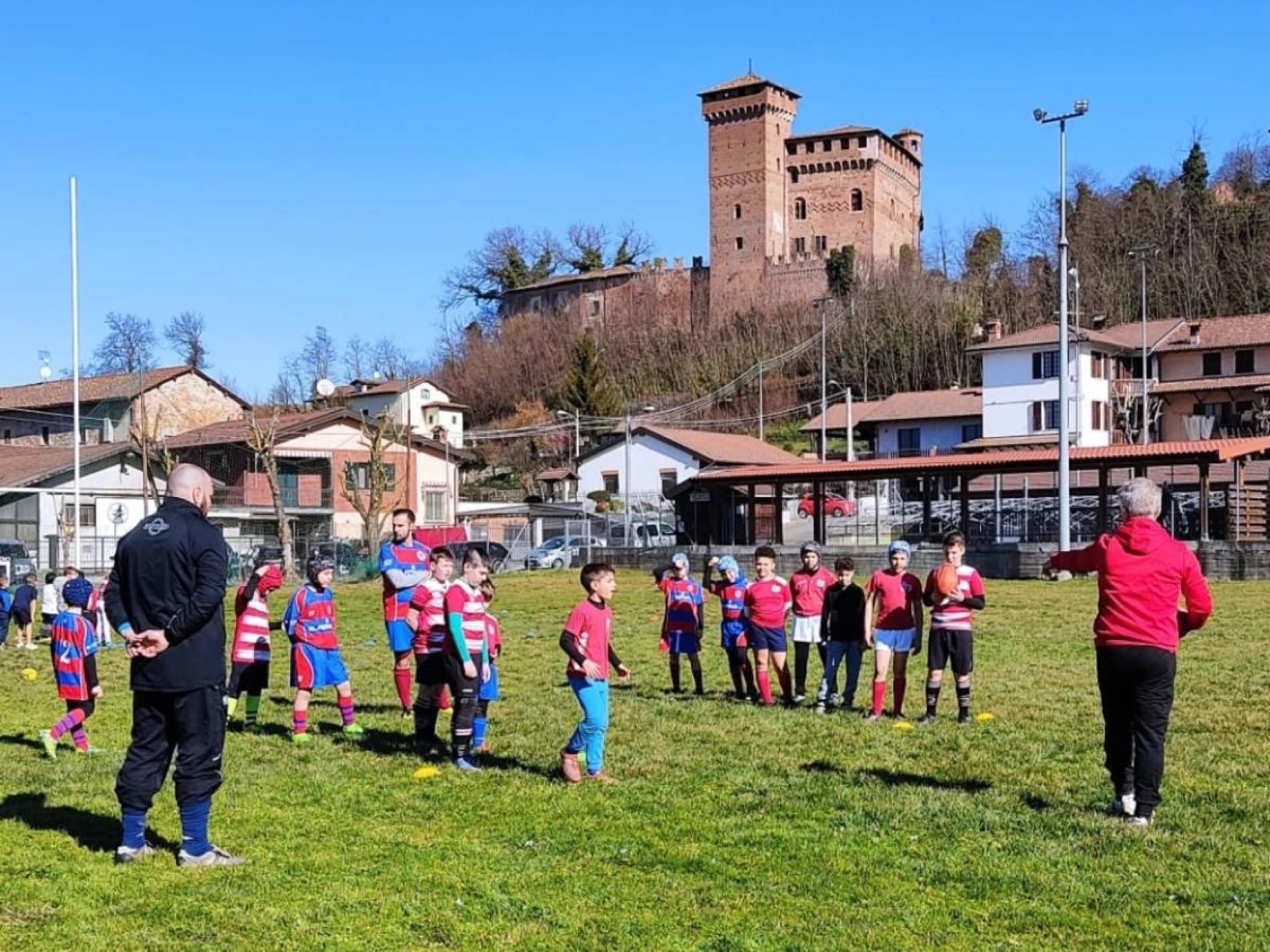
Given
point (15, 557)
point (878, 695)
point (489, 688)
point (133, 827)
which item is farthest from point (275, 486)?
point (133, 827)

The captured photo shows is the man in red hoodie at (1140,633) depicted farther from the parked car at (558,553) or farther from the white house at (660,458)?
the white house at (660,458)

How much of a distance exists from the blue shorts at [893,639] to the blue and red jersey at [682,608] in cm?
265

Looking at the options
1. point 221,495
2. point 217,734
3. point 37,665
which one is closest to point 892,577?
point 217,734

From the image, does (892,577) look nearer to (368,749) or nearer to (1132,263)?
(368,749)

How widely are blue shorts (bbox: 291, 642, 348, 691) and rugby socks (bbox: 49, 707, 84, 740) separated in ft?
5.71

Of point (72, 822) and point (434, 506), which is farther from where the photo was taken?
point (434, 506)

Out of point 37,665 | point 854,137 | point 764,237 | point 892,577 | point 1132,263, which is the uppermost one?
point 854,137

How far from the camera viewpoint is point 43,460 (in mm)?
53562

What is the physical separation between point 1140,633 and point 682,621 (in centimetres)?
704

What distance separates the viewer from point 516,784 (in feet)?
30.4

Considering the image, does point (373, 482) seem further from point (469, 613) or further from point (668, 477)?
point (469, 613)

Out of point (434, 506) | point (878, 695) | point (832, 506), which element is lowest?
point (878, 695)

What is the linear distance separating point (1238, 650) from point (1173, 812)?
9.79 m

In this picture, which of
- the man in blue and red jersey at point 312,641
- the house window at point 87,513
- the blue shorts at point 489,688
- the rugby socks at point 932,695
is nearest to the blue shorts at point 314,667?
the man in blue and red jersey at point 312,641
